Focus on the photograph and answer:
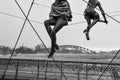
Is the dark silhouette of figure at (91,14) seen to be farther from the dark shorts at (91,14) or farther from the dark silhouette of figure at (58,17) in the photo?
the dark silhouette of figure at (58,17)

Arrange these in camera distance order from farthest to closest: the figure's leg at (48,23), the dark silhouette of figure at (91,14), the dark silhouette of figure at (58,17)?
the dark silhouette of figure at (91,14) → the figure's leg at (48,23) → the dark silhouette of figure at (58,17)

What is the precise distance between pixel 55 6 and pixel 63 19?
0.33m

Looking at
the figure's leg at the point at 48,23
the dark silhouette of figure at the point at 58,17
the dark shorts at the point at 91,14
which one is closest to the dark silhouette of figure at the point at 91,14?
the dark shorts at the point at 91,14

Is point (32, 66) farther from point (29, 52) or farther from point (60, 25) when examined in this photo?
point (60, 25)

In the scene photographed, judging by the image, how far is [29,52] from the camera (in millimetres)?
15594

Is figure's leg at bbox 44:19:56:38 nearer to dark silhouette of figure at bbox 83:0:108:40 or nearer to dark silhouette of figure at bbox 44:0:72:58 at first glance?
dark silhouette of figure at bbox 44:0:72:58

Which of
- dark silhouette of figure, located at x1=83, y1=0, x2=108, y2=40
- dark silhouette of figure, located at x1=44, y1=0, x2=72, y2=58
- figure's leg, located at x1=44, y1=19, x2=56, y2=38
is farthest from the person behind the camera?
dark silhouette of figure, located at x1=83, y1=0, x2=108, y2=40

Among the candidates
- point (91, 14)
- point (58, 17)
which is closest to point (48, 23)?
point (58, 17)

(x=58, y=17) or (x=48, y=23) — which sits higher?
(x=58, y=17)

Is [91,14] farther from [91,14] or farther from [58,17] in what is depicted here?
[58,17]

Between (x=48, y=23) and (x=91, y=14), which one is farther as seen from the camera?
(x=91, y=14)

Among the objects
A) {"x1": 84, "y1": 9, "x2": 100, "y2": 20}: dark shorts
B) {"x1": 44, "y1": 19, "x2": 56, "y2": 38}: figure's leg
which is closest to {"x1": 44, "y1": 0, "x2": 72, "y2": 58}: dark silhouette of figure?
{"x1": 44, "y1": 19, "x2": 56, "y2": 38}: figure's leg

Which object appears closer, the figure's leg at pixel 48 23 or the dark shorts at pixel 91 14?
the figure's leg at pixel 48 23

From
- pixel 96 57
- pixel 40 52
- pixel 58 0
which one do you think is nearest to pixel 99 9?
pixel 58 0
